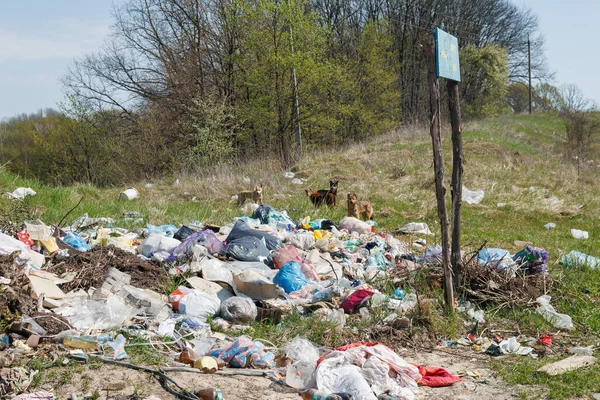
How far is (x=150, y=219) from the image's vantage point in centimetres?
849

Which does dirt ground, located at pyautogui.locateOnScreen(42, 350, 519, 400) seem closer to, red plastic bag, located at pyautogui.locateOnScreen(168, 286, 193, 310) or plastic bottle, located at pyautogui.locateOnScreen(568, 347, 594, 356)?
plastic bottle, located at pyautogui.locateOnScreen(568, 347, 594, 356)

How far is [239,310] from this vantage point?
457cm

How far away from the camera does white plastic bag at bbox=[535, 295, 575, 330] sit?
15.9ft

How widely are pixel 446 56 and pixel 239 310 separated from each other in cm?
271

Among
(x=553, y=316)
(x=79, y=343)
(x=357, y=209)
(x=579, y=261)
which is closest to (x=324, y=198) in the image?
(x=357, y=209)

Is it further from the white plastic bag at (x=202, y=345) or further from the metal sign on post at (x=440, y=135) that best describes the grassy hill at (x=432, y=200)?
the white plastic bag at (x=202, y=345)

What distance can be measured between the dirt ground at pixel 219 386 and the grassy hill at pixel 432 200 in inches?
9.8

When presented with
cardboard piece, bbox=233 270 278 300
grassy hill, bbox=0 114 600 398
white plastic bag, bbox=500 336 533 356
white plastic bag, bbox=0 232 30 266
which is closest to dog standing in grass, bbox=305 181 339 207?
grassy hill, bbox=0 114 600 398

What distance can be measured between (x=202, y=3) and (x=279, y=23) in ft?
14.3

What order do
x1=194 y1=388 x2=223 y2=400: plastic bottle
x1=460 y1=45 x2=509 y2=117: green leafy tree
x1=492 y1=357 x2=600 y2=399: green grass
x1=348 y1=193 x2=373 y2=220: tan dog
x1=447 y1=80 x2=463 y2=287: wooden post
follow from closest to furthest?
1. x1=194 y1=388 x2=223 y2=400: plastic bottle
2. x1=492 y1=357 x2=600 y2=399: green grass
3. x1=447 y1=80 x2=463 y2=287: wooden post
4. x1=348 y1=193 x2=373 y2=220: tan dog
5. x1=460 y1=45 x2=509 y2=117: green leafy tree

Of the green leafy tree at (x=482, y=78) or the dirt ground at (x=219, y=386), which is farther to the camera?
the green leafy tree at (x=482, y=78)

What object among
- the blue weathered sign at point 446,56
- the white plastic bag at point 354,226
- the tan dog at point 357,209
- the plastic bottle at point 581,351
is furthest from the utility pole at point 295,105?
A: the plastic bottle at point 581,351

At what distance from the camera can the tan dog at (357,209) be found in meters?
9.70

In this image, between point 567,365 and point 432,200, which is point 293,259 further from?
point 432,200
